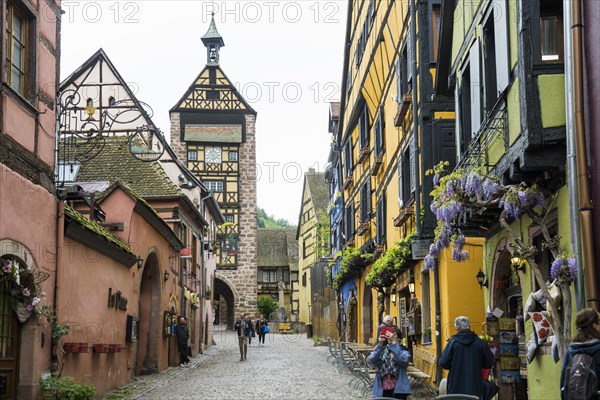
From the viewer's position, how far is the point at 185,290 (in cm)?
2773

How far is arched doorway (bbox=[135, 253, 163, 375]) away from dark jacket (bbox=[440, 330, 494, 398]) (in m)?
12.9

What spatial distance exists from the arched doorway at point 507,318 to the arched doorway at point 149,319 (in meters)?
10.5

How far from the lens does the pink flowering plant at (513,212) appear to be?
28.6 feet

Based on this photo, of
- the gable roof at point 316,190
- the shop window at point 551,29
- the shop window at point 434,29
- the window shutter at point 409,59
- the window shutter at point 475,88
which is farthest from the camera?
the gable roof at point 316,190

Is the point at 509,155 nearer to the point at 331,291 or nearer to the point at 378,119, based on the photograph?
the point at 378,119

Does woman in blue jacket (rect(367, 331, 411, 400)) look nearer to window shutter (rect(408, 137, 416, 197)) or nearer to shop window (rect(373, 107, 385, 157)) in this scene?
window shutter (rect(408, 137, 416, 197))

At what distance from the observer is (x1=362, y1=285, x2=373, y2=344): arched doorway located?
2850cm

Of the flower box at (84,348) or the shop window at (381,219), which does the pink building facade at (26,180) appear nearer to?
the flower box at (84,348)

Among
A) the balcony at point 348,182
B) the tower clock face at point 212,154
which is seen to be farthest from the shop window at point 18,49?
the tower clock face at point 212,154

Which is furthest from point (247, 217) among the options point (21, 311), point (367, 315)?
point (21, 311)

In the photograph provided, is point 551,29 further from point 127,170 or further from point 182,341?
point 182,341

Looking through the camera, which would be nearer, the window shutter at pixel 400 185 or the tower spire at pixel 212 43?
the window shutter at pixel 400 185

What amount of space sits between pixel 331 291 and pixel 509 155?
30980mm

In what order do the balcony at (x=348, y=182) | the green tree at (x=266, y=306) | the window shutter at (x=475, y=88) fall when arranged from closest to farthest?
→ the window shutter at (x=475, y=88) → the balcony at (x=348, y=182) → the green tree at (x=266, y=306)
